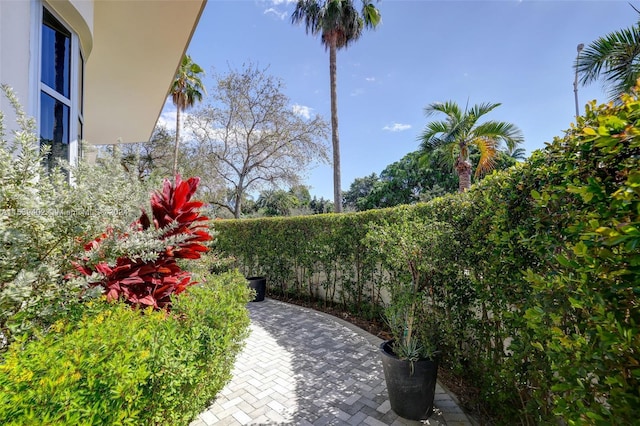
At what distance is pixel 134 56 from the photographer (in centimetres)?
606

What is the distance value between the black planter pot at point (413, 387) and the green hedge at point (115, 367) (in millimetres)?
1646

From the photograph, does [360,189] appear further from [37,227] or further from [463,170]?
[37,227]

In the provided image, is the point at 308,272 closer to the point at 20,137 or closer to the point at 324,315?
the point at 324,315

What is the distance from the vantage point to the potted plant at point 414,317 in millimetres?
2738

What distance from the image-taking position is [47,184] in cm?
188

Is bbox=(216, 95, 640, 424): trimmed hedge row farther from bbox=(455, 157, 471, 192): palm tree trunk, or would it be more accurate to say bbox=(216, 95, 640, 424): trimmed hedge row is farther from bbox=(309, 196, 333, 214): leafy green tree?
bbox=(309, 196, 333, 214): leafy green tree

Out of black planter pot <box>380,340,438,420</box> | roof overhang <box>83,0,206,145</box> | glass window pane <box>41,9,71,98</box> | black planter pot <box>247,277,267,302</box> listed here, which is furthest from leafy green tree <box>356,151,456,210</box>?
glass window pane <box>41,9,71,98</box>

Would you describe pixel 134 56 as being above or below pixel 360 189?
below

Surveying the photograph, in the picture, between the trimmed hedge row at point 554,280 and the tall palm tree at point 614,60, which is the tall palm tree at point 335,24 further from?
the tall palm tree at point 614,60

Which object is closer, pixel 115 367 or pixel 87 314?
pixel 115 367

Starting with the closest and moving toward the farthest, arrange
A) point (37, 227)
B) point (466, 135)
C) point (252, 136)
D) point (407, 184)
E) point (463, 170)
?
point (37, 227), point (466, 135), point (463, 170), point (252, 136), point (407, 184)

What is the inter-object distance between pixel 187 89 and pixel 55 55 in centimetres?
1347

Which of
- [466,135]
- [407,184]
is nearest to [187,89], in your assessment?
[466,135]

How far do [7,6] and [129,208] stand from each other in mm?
3073
